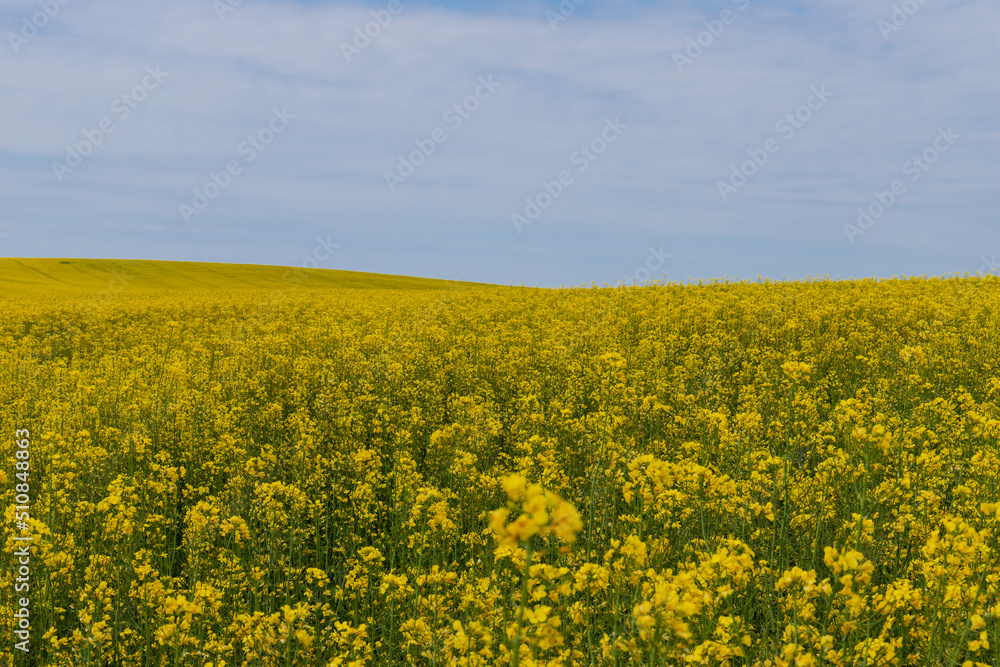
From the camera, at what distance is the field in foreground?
10.1 feet

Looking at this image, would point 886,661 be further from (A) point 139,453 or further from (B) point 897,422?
(A) point 139,453

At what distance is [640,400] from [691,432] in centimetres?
122

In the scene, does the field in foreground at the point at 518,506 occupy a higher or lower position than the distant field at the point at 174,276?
lower

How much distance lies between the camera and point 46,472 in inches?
237

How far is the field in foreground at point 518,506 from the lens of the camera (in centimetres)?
308

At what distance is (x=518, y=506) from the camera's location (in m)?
2.89

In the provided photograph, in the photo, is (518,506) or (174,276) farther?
(174,276)

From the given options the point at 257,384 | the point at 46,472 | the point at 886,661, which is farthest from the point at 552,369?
the point at 886,661

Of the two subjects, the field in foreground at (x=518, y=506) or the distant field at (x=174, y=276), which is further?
the distant field at (x=174, y=276)

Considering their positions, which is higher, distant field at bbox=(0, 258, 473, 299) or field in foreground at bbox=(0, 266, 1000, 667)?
distant field at bbox=(0, 258, 473, 299)

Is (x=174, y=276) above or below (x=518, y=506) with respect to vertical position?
above

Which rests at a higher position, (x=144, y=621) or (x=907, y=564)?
(x=907, y=564)

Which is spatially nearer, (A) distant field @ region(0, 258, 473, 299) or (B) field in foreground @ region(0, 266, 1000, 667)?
(B) field in foreground @ region(0, 266, 1000, 667)

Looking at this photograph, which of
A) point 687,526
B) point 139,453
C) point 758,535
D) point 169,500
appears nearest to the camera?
point 758,535
